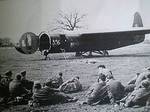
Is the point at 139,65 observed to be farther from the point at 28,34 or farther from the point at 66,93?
the point at 28,34

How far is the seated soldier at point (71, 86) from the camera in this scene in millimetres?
2496

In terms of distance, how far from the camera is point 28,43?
2.62 m

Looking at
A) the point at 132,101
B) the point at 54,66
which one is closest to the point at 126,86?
the point at 132,101

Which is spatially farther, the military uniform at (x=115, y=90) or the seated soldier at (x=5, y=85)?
the seated soldier at (x=5, y=85)

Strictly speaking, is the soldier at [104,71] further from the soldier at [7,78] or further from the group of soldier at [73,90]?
the soldier at [7,78]

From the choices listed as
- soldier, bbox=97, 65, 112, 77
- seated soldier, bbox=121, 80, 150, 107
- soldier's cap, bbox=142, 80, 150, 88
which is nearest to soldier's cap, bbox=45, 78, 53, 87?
soldier, bbox=97, 65, 112, 77

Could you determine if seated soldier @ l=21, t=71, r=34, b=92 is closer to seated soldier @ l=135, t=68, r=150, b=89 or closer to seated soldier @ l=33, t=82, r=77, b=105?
seated soldier @ l=33, t=82, r=77, b=105

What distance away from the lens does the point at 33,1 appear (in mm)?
2641

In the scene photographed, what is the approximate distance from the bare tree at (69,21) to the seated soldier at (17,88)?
0.50 metres

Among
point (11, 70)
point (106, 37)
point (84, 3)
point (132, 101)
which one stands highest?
point (84, 3)

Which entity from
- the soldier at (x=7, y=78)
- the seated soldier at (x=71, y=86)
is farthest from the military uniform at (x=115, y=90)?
the soldier at (x=7, y=78)

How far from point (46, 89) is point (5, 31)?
1.96 ft

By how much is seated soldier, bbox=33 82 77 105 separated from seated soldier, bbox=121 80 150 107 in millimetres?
421

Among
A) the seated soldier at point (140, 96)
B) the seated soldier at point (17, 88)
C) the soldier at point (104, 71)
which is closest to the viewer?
the seated soldier at point (140, 96)
